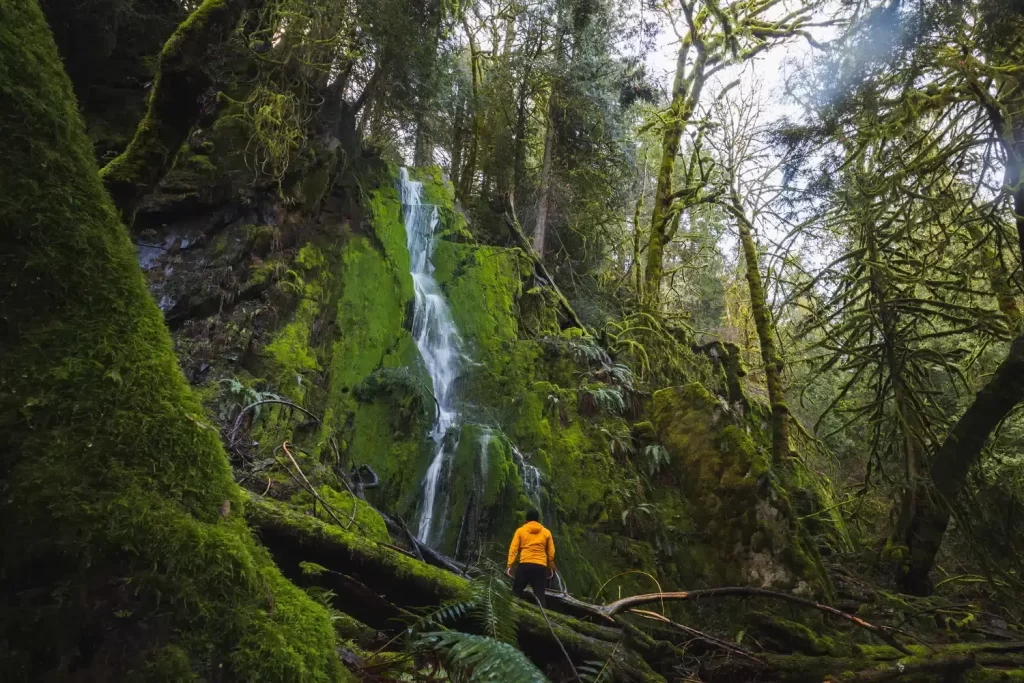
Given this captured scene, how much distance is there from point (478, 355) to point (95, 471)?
9.10 metres

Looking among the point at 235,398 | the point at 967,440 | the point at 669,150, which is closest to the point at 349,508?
the point at 235,398

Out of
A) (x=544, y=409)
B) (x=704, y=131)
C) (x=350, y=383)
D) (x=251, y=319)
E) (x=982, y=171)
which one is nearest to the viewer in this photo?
(x=982, y=171)

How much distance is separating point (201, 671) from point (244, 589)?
206mm

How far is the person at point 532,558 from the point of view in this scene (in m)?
5.21

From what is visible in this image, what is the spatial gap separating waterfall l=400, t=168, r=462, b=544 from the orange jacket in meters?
2.40

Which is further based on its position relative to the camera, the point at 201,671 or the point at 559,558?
the point at 559,558

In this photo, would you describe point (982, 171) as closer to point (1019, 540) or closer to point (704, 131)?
point (1019, 540)

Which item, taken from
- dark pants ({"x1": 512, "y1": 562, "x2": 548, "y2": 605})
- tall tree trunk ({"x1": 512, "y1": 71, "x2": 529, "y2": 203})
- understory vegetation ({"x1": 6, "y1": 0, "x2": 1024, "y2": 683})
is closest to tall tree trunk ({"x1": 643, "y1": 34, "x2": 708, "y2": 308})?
understory vegetation ({"x1": 6, "y1": 0, "x2": 1024, "y2": 683})

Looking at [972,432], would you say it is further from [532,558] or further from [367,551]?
[367,551]

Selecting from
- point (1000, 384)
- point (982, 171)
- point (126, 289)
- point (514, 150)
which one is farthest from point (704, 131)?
point (126, 289)

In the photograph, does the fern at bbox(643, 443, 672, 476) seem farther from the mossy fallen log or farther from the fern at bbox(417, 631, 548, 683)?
the fern at bbox(417, 631, 548, 683)

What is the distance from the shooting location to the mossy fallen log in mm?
2467

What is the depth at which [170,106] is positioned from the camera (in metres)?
3.85

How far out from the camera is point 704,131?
11047 mm
